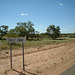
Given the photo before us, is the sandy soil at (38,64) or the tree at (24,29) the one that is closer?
the sandy soil at (38,64)

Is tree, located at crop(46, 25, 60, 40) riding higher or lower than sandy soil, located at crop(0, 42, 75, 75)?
higher

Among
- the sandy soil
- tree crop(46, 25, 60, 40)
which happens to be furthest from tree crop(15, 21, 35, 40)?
the sandy soil

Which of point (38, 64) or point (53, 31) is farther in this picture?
point (53, 31)

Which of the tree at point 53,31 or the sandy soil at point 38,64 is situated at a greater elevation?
the tree at point 53,31

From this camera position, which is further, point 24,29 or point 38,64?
point 24,29

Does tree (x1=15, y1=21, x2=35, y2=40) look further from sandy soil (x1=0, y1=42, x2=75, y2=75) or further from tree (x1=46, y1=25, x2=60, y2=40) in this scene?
sandy soil (x1=0, y1=42, x2=75, y2=75)

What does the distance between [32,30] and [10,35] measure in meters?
20.4

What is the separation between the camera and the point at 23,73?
443 centimetres

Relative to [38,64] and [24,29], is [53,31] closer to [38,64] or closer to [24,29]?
[24,29]

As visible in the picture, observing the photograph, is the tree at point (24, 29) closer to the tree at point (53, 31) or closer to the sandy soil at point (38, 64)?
the tree at point (53, 31)

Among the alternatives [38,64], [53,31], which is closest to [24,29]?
[53,31]

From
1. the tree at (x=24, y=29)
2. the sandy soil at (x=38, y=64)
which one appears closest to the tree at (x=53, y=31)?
the tree at (x=24, y=29)

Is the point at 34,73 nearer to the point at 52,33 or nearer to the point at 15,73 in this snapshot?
the point at 15,73

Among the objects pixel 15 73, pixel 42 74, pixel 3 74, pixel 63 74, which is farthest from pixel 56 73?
pixel 3 74
